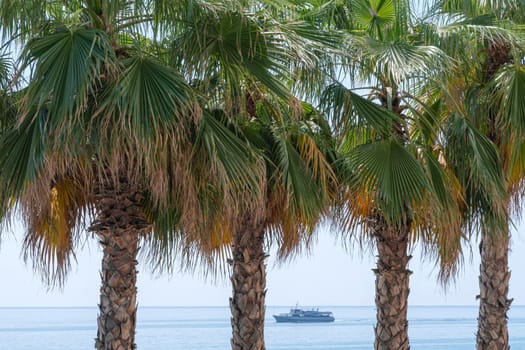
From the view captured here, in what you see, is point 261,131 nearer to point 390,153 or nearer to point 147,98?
point 390,153

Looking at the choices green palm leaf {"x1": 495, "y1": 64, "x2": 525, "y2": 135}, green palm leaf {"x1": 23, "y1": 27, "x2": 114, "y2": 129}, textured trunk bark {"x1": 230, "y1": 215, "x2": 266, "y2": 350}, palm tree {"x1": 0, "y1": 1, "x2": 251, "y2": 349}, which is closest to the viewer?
green palm leaf {"x1": 23, "y1": 27, "x2": 114, "y2": 129}

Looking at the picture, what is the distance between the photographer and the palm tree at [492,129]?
9.88 m

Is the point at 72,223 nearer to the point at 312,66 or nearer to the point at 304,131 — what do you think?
the point at 304,131

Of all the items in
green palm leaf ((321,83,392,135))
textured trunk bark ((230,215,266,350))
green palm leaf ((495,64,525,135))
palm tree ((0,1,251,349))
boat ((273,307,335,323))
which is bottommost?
textured trunk bark ((230,215,266,350))

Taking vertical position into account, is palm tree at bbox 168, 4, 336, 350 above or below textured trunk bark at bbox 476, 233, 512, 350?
above

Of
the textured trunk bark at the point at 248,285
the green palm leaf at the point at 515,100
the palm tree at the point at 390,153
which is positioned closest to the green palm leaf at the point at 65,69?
the palm tree at the point at 390,153

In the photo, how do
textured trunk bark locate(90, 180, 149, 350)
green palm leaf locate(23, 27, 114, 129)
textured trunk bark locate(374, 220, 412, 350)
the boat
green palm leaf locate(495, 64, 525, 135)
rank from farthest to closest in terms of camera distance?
1. the boat
2. textured trunk bark locate(374, 220, 412, 350)
3. green palm leaf locate(495, 64, 525, 135)
4. textured trunk bark locate(90, 180, 149, 350)
5. green palm leaf locate(23, 27, 114, 129)

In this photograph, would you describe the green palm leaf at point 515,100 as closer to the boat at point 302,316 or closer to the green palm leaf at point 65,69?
the green palm leaf at point 65,69

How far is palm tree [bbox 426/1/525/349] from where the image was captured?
32.4ft

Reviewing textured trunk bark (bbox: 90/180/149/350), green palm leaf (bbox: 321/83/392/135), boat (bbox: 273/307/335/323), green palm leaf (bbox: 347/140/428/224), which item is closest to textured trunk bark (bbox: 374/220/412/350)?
green palm leaf (bbox: 347/140/428/224)

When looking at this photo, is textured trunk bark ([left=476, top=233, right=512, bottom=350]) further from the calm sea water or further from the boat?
the boat

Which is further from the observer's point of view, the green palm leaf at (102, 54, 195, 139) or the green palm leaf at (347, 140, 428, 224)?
the green palm leaf at (347, 140, 428, 224)

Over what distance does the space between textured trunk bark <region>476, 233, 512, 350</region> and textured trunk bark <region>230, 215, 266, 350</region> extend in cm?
312

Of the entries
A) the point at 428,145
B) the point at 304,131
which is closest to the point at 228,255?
the point at 304,131
